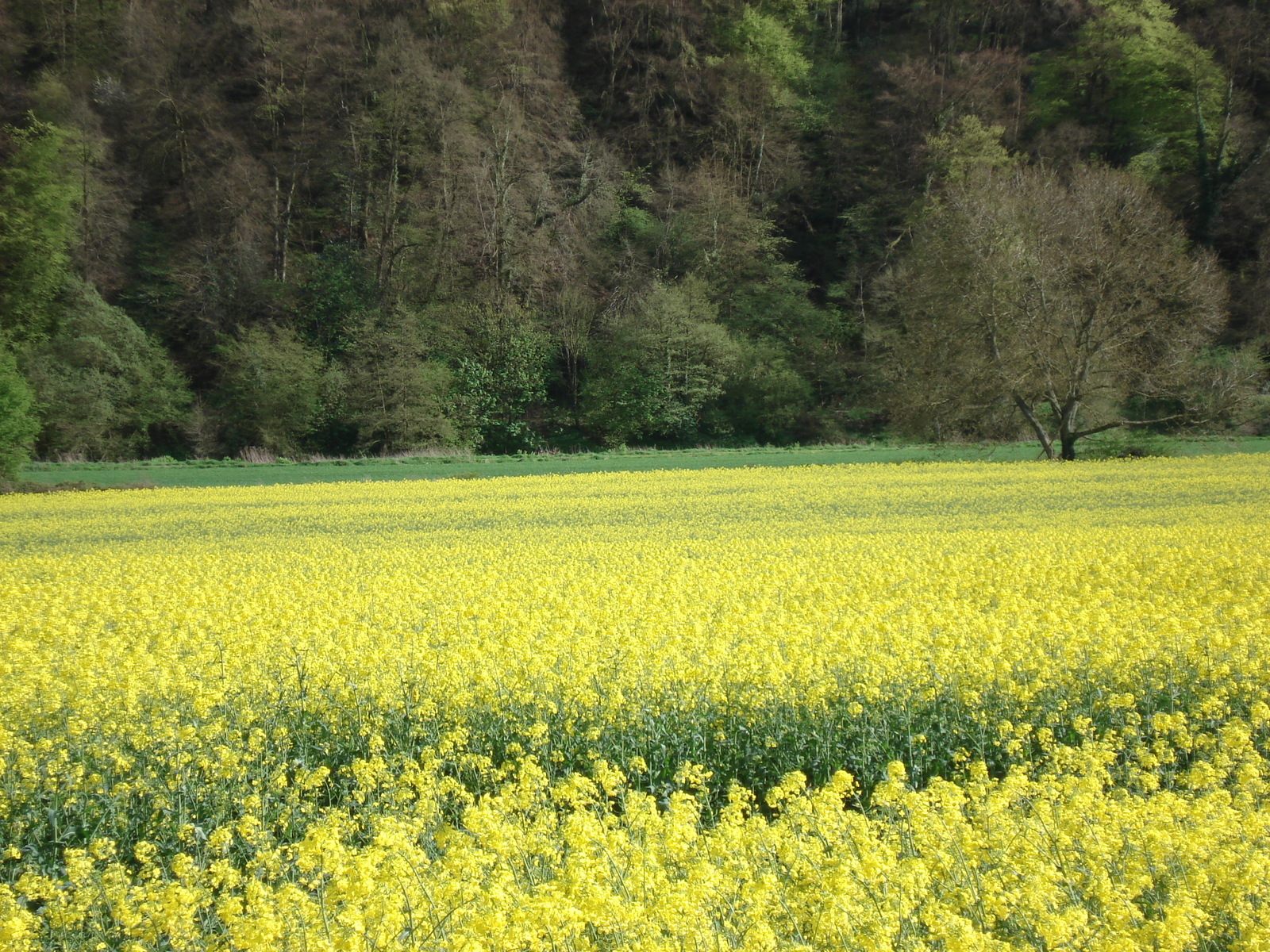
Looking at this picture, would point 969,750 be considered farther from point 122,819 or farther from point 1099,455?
point 1099,455

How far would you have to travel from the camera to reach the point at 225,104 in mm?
58531

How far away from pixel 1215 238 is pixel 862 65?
31.1m

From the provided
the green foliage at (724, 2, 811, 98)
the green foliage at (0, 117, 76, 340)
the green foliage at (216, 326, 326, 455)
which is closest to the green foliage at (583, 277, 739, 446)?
the green foliage at (216, 326, 326, 455)

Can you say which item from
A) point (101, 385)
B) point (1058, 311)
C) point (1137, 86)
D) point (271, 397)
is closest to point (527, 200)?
point (271, 397)

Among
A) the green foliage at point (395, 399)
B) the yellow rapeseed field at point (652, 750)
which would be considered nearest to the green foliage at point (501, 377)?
the green foliage at point (395, 399)

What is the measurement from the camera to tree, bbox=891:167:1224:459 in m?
31.5

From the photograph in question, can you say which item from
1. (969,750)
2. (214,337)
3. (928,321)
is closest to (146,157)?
(214,337)

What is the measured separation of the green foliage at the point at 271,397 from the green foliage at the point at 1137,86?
52685 mm

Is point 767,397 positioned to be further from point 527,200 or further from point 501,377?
point 527,200

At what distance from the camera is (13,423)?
97.4 ft

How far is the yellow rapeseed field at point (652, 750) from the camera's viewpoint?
12.5 ft

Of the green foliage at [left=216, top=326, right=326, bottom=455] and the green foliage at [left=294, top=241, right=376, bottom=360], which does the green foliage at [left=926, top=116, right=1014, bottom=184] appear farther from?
the green foliage at [left=216, top=326, right=326, bottom=455]

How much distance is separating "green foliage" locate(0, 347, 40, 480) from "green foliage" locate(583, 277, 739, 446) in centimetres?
2854

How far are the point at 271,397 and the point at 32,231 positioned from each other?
57.8ft
